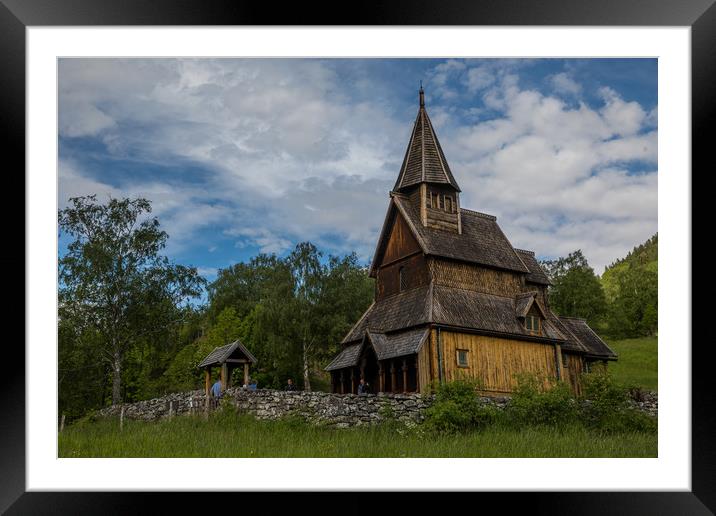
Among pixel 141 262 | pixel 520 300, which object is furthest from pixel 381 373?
pixel 141 262

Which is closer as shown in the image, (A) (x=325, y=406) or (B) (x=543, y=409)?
(A) (x=325, y=406)

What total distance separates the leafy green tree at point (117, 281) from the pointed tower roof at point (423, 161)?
8002 millimetres

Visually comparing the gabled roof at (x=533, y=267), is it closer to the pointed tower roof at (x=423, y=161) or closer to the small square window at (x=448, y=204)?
the small square window at (x=448, y=204)

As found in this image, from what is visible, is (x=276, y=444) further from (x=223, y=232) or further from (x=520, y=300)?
(x=520, y=300)

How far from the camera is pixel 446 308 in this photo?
22.0 metres

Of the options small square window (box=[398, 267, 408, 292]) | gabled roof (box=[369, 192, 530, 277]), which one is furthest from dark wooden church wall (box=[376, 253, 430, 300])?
gabled roof (box=[369, 192, 530, 277])

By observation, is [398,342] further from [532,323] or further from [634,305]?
[634,305]

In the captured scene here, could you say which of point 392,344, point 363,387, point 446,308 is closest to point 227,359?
point 363,387

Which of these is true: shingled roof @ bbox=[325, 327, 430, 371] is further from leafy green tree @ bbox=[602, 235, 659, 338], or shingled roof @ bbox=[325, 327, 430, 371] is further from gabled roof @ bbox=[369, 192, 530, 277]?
leafy green tree @ bbox=[602, 235, 659, 338]

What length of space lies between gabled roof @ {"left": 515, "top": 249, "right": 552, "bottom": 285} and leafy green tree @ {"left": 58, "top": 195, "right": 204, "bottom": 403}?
11.7 meters

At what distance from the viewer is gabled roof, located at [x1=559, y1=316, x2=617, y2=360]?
26.0 m

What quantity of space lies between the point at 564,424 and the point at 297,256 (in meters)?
14.4

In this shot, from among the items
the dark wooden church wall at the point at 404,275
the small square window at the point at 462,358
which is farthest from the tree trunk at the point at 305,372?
the small square window at the point at 462,358

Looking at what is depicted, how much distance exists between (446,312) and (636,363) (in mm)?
8287
